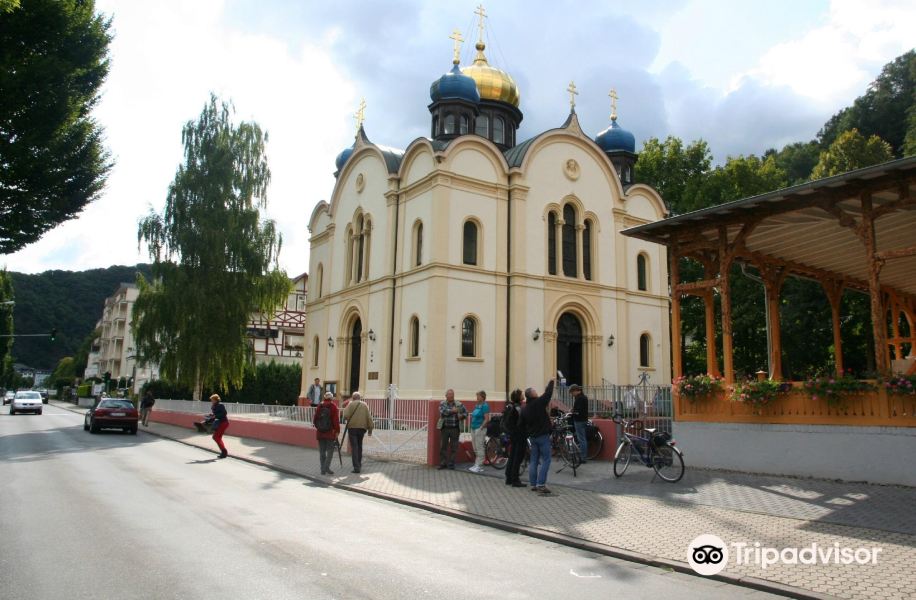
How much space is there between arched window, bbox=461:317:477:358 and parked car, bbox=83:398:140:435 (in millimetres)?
12509

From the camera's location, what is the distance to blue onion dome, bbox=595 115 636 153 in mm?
35125

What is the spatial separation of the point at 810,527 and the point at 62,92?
17718mm

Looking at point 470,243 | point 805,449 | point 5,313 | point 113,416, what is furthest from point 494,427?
point 5,313

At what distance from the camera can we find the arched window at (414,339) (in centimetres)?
2488

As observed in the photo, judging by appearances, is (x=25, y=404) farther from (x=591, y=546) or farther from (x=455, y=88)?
(x=591, y=546)

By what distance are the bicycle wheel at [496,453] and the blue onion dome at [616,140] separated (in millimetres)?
24641

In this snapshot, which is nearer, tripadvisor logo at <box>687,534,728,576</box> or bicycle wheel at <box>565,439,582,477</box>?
tripadvisor logo at <box>687,534,728,576</box>

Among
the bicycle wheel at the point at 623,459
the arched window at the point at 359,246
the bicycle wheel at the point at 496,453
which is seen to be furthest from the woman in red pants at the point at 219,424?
the arched window at the point at 359,246

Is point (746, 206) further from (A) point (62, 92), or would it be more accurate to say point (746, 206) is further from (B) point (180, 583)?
(A) point (62, 92)

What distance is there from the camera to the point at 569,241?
2769 cm

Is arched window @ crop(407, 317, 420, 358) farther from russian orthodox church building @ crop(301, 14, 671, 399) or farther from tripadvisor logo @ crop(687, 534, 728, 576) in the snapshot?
tripadvisor logo @ crop(687, 534, 728, 576)

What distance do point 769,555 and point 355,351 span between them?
24.2m

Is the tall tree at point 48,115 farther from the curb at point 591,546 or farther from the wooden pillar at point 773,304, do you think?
the wooden pillar at point 773,304

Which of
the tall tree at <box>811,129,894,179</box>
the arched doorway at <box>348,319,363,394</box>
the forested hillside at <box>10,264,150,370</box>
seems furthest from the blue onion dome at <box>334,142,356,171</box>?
the forested hillside at <box>10,264,150,370</box>
